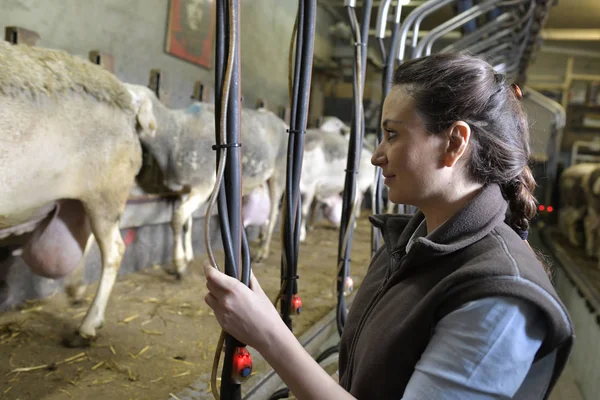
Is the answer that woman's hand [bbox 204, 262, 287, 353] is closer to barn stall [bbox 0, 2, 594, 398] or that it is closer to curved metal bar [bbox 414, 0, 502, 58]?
barn stall [bbox 0, 2, 594, 398]

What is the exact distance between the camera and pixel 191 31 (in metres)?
3.35

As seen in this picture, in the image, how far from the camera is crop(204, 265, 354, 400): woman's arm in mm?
672

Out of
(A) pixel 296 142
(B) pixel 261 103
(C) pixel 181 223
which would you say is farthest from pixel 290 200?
(B) pixel 261 103

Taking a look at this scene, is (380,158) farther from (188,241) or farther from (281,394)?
(188,241)

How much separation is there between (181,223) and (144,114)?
2.47ft

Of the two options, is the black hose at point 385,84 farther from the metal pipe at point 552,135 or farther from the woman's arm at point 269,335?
the metal pipe at point 552,135

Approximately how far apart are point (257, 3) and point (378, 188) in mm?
2988

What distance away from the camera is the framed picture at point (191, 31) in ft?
10.3

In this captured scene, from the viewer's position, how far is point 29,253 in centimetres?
194

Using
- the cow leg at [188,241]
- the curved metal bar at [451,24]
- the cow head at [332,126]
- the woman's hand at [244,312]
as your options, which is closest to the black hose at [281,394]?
the woman's hand at [244,312]

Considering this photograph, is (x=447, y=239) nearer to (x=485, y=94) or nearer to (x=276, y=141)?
(x=485, y=94)

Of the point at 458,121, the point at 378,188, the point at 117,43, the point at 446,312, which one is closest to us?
the point at 446,312

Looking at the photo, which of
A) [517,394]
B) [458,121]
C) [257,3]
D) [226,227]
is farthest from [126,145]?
[257,3]

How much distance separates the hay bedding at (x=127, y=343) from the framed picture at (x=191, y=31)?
1555 millimetres
